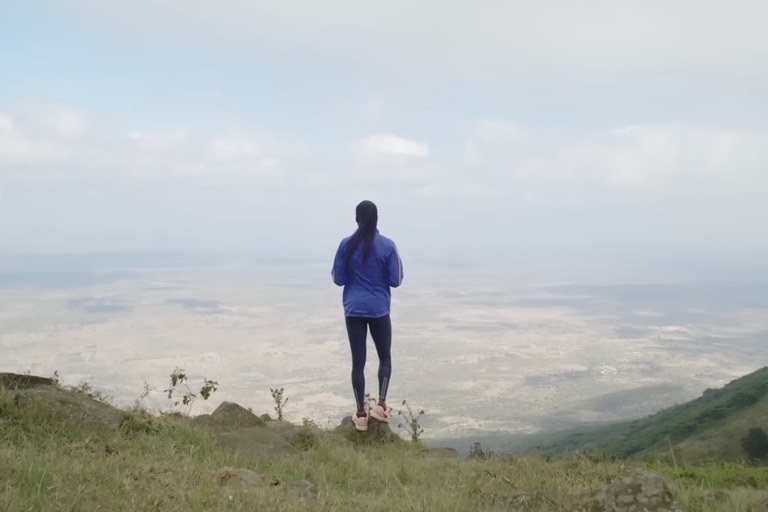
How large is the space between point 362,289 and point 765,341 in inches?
5819

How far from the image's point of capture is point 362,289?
7.80m

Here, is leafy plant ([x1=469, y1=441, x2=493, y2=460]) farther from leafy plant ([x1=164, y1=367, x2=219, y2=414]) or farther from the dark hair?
leafy plant ([x1=164, y1=367, x2=219, y2=414])

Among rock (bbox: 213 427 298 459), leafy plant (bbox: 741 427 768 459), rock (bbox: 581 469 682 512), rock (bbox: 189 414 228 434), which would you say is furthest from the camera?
leafy plant (bbox: 741 427 768 459)

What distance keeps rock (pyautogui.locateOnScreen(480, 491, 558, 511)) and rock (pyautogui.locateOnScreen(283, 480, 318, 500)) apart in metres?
1.24

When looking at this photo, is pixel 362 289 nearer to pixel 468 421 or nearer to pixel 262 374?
pixel 468 421

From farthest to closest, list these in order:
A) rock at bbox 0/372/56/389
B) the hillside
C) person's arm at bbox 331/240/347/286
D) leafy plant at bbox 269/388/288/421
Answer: the hillside < leafy plant at bbox 269/388/288/421 < person's arm at bbox 331/240/347/286 < rock at bbox 0/372/56/389

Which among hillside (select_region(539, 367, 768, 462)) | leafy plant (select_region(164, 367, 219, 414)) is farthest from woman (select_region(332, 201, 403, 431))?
hillside (select_region(539, 367, 768, 462))

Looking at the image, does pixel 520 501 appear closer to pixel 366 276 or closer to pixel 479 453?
pixel 479 453

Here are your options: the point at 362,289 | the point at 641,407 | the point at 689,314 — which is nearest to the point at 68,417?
the point at 362,289

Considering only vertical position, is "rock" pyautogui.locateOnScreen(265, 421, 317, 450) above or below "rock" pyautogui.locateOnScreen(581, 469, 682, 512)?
below

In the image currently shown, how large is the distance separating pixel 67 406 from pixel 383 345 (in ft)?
12.0

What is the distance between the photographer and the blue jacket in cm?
776

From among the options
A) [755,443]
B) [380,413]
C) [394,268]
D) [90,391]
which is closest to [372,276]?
[394,268]

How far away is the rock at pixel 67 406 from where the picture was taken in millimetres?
5500
